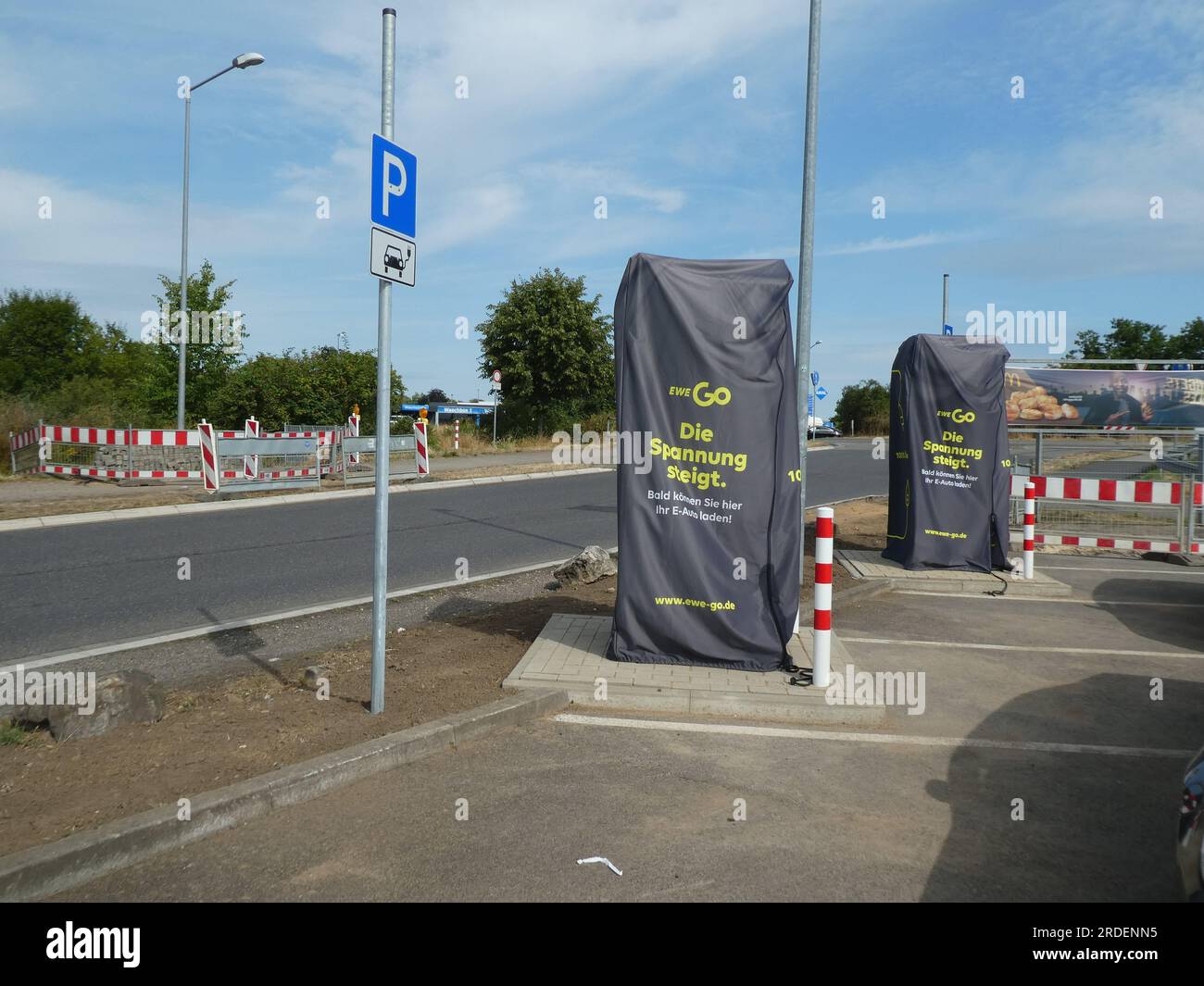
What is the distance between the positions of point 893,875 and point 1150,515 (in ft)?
40.3

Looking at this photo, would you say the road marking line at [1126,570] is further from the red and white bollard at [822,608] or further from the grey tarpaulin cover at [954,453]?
the red and white bollard at [822,608]

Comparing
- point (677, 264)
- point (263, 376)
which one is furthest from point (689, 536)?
point (263, 376)

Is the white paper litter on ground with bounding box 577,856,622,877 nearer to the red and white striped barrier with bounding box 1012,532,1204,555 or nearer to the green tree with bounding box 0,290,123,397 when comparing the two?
the red and white striped barrier with bounding box 1012,532,1204,555

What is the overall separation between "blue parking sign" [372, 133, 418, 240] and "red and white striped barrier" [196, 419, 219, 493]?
1326cm

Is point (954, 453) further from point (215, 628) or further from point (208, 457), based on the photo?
point (208, 457)

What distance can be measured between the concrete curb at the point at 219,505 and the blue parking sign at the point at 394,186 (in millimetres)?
4933

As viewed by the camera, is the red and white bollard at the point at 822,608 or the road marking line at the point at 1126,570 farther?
the road marking line at the point at 1126,570

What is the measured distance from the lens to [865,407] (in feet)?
259

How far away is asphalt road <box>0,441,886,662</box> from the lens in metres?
7.96

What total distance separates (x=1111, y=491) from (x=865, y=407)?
227 feet

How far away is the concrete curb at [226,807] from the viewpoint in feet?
11.2

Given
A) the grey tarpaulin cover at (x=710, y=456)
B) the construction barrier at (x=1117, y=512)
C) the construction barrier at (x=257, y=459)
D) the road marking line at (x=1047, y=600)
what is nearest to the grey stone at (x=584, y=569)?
the road marking line at (x=1047, y=600)

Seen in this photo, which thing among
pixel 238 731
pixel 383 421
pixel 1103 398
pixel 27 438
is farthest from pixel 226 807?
pixel 27 438

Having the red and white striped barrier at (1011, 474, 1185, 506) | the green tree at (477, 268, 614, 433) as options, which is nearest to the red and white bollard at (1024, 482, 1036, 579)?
the red and white striped barrier at (1011, 474, 1185, 506)
